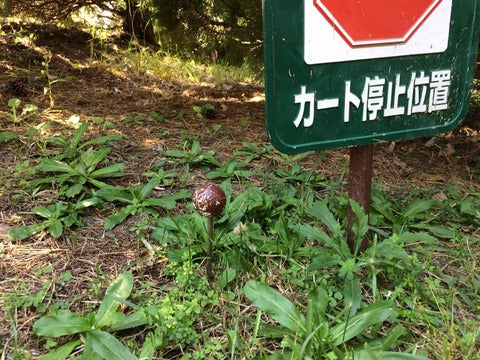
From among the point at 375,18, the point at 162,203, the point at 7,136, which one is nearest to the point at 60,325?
the point at 162,203

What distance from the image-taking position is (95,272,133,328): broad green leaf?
1.45m

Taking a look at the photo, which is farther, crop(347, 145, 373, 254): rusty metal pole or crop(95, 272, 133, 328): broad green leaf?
crop(347, 145, 373, 254): rusty metal pole

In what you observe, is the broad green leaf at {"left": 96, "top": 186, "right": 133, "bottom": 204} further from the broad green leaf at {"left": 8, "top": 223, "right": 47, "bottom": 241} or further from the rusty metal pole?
the rusty metal pole

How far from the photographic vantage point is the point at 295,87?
1417mm

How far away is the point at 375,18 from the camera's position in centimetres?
144

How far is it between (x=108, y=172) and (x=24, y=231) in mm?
522

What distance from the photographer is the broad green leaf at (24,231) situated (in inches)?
72.2

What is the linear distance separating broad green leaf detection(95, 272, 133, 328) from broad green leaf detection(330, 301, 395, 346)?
74 cm

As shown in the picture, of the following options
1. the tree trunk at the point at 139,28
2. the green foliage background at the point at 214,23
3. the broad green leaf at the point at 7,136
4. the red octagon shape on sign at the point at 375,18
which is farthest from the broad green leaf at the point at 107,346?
the tree trunk at the point at 139,28

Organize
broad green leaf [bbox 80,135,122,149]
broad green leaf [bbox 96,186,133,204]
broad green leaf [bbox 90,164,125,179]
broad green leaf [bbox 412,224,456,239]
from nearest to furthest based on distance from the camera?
broad green leaf [bbox 412,224,456,239]
broad green leaf [bbox 96,186,133,204]
broad green leaf [bbox 90,164,125,179]
broad green leaf [bbox 80,135,122,149]

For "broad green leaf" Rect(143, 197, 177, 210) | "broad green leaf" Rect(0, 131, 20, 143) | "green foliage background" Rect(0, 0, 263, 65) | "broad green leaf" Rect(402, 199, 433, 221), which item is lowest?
"broad green leaf" Rect(402, 199, 433, 221)

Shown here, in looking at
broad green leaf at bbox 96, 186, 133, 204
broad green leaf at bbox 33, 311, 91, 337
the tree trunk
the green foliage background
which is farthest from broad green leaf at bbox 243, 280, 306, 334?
the tree trunk

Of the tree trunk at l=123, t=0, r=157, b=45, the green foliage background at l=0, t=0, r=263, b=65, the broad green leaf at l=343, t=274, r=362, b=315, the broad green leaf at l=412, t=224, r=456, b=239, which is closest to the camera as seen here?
the broad green leaf at l=343, t=274, r=362, b=315

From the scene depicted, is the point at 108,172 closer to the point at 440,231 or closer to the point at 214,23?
the point at 440,231
